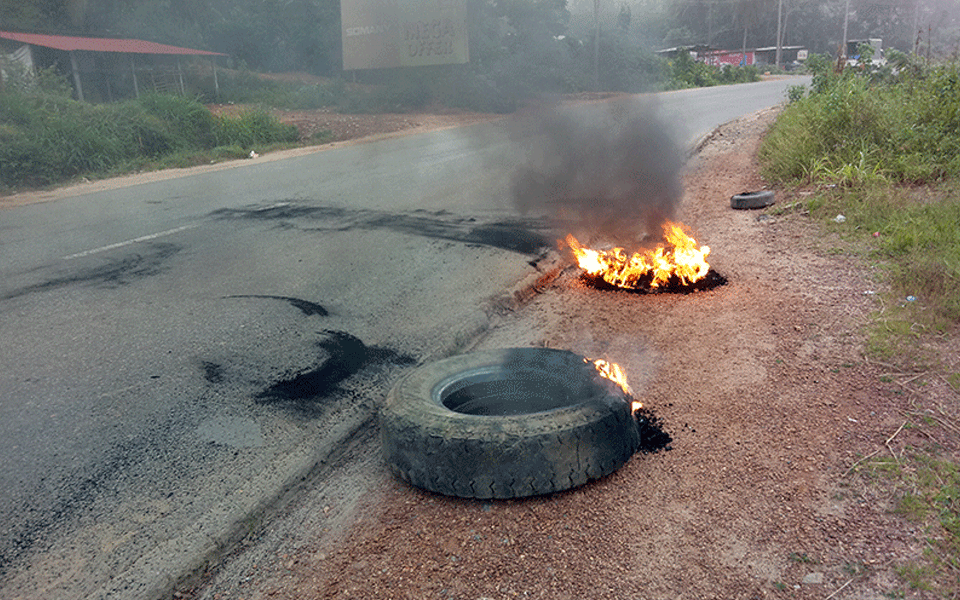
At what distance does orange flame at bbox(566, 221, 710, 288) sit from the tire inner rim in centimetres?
197

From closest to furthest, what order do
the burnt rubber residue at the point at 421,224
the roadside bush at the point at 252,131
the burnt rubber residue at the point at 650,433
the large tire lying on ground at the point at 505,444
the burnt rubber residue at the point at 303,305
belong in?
1. the large tire lying on ground at the point at 505,444
2. the burnt rubber residue at the point at 650,433
3. the burnt rubber residue at the point at 303,305
4. the burnt rubber residue at the point at 421,224
5. the roadside bush at the point at 252,131

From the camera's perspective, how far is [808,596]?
6.46 feet

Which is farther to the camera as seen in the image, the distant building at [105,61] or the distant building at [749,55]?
the distant building at [749,55]

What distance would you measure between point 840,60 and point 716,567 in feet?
40.8

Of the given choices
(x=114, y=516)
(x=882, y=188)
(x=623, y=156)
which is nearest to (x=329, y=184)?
(x=623, y=156)

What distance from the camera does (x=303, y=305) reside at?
465 centimetres

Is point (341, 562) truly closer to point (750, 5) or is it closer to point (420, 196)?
point (420, 196)

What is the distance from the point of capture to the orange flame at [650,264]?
5.00 meters

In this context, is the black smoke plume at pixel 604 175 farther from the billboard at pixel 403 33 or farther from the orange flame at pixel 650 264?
the billboard at pixel 403 33

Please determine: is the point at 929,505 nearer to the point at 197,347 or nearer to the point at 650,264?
the point at 650,264

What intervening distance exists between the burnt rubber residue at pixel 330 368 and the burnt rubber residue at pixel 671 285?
6.10ft

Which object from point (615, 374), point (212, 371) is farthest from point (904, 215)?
point (212, 371)

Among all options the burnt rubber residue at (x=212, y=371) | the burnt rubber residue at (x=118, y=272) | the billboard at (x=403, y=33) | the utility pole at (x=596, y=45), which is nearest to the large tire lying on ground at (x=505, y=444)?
the burnt rubber residue at (x=212, y=371)

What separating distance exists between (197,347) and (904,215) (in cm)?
575
